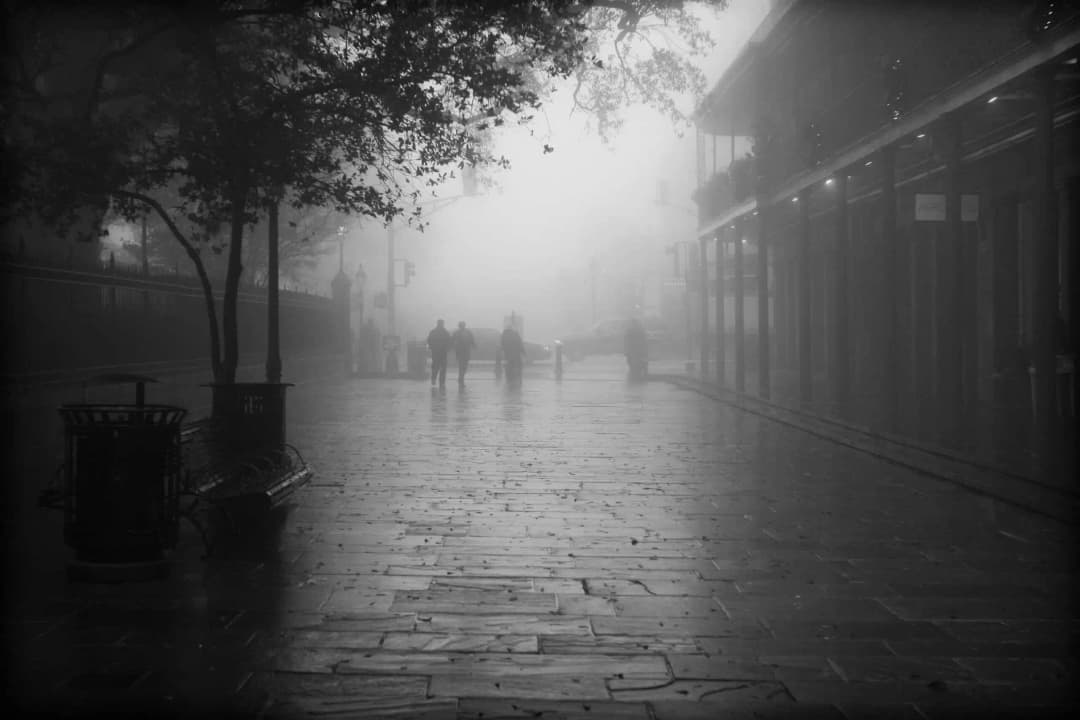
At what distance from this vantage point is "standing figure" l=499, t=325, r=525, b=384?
29516 mm

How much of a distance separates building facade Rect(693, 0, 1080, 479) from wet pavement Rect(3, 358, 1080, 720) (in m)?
3.36

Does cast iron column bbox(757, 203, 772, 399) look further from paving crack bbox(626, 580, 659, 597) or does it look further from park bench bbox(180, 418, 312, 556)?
paving crack bbox(626, 580, 659, 597)

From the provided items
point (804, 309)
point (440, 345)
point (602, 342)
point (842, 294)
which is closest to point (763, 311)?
point (804, 309)

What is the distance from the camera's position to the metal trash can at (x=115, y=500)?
226 inches

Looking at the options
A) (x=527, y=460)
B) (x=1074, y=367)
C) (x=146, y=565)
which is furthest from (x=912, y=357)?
(x=146, y=565)

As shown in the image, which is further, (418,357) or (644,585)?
(418,357)

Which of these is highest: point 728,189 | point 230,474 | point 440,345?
point 728,189

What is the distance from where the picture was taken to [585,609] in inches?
205

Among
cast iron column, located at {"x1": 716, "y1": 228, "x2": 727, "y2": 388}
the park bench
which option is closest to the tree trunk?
the park bench

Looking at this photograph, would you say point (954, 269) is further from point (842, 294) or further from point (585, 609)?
point (585, 609)

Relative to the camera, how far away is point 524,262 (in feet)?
384

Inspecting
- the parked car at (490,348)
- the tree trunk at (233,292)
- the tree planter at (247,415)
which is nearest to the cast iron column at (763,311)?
the tree trunk at (233,292)

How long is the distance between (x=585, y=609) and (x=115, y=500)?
2612mm

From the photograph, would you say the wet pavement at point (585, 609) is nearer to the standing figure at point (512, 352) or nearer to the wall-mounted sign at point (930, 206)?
the wall-mounted sign at point (930, 206)
